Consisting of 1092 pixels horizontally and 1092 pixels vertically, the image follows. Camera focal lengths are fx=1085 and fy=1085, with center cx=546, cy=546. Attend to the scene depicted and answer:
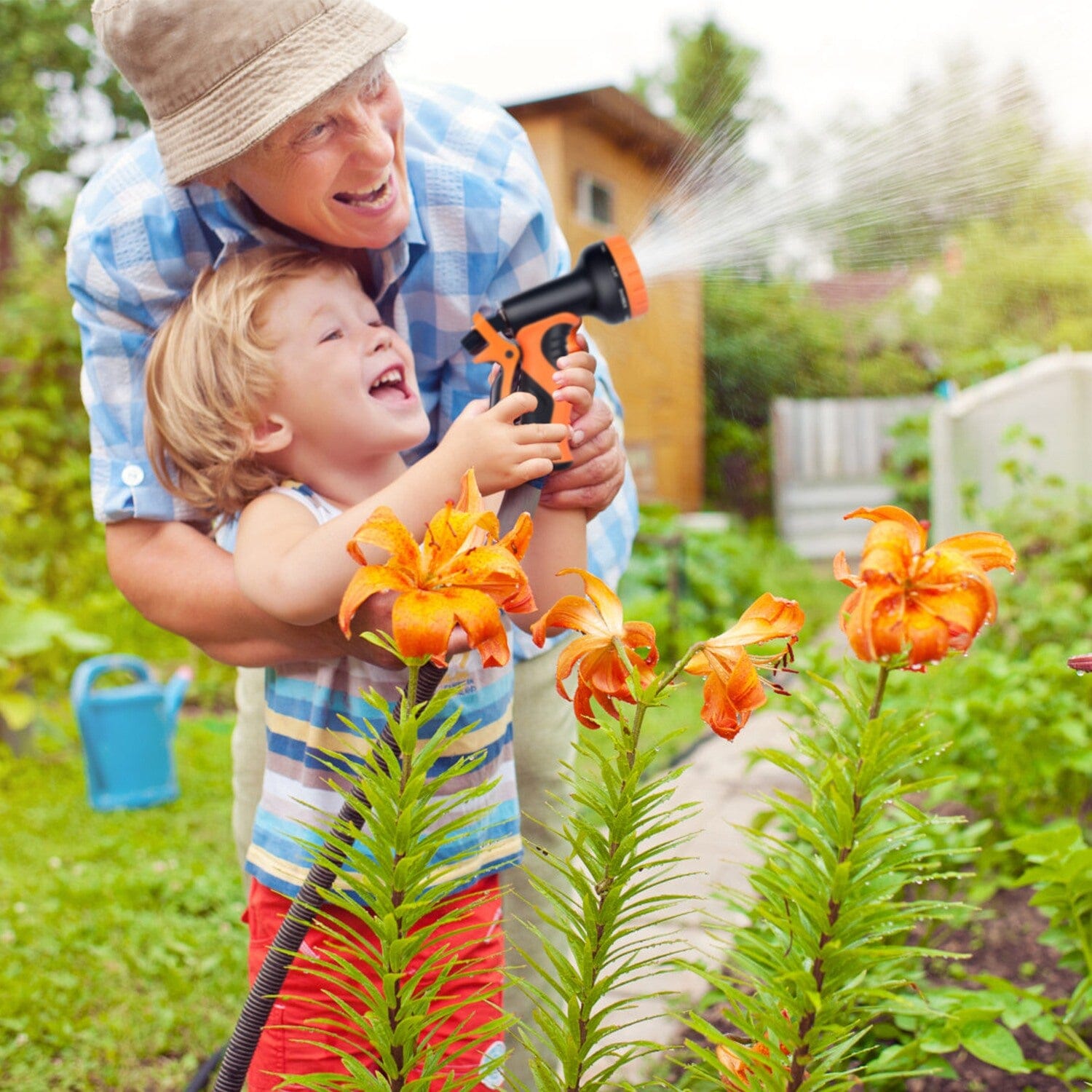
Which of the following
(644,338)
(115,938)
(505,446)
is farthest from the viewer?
(644,338)

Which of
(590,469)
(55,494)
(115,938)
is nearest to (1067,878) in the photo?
(590,469)

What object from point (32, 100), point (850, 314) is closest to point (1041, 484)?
point (850, 314)

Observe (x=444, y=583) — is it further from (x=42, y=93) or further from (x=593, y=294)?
(x=42, y=93)

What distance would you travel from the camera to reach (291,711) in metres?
1.39

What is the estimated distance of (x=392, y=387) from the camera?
4.43 feet

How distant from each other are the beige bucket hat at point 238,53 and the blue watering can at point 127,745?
9.26 ft

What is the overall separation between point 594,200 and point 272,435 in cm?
658

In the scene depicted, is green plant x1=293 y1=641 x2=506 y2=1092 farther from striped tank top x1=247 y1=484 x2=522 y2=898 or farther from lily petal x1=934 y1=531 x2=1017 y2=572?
striped tank top x1=247 y1=484 x2=522 y2=898

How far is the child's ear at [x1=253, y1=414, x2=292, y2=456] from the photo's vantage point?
1330 mm

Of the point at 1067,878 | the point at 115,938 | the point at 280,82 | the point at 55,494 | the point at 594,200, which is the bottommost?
the point at 115,938

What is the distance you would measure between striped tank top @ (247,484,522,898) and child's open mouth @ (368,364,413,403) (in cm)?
15

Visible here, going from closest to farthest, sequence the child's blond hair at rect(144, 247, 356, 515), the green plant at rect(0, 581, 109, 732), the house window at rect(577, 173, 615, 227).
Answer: the child's blond hair at rect(144, 247, 356, 515)
the green plant at rect(0, 581, 109, 732)
the house window at rect(577, 173, 615, 227)

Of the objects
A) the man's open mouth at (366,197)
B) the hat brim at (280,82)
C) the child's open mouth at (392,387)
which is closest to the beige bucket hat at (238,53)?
the hat brim at (280,82)

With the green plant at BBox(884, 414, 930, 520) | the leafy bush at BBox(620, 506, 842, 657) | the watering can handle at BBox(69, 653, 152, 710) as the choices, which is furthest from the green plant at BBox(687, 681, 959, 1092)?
the green plant at BBox(884, 414, 930, 520)
